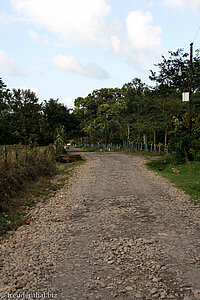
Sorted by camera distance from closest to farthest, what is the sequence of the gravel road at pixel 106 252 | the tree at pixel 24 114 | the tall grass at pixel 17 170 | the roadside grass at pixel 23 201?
the gravel road at pixel 106 252 < the roadside grass at pixel 23 201 < the tall grass at pixel 17 170 < the tree at pixel 24 114

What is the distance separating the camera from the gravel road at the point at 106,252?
3598mm

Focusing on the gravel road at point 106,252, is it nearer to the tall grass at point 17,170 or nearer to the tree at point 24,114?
the tall grass at point 17,170

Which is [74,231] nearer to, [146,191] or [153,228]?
[153,228]

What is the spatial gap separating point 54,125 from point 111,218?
35.9m

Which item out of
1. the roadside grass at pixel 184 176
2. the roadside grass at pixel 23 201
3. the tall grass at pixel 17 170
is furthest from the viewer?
the roadside grass at pixel 184 176

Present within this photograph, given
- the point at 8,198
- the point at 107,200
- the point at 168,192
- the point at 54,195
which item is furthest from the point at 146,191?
Answer: the point at 8,198

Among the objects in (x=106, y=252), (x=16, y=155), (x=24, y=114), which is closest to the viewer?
(x=106, y=252)

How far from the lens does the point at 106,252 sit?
477cm

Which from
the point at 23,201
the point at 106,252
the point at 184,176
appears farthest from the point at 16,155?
the point at 184,176

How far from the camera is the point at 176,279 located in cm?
377

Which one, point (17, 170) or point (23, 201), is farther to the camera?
point (17, 170)

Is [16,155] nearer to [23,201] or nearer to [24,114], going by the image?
[23,201]

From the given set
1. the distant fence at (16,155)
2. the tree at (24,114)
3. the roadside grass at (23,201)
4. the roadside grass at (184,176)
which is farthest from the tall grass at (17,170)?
the tree at (24,114)

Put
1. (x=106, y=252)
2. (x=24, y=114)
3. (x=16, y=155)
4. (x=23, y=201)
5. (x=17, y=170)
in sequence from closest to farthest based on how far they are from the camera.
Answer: (x=106, y=252), (x=23, y=201), (x=17, y=170), (x=16, y=155), (x=24, y=114)
